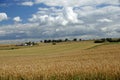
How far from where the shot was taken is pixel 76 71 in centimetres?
1491

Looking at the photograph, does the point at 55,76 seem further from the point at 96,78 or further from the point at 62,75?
the point at 96,78

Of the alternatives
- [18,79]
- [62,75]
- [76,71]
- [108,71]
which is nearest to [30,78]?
[18,79]

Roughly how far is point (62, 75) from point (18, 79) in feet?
7.74

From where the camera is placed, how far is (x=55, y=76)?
554 inches

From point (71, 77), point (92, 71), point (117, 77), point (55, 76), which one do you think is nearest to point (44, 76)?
point (55, 76)

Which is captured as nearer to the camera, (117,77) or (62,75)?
(117,77)

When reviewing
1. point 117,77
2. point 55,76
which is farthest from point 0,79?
point 117,77

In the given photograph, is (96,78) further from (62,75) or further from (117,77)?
(62,75)

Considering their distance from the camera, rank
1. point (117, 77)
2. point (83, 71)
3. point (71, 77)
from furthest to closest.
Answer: point (83, 71)
point (71, 77)
point (117, 77)

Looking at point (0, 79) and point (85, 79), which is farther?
point (0, 79)

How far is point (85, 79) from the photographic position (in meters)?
13.1

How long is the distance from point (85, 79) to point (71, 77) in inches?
33.1

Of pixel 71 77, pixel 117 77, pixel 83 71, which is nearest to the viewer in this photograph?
pixel 117 77

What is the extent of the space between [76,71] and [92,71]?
0.98 m
